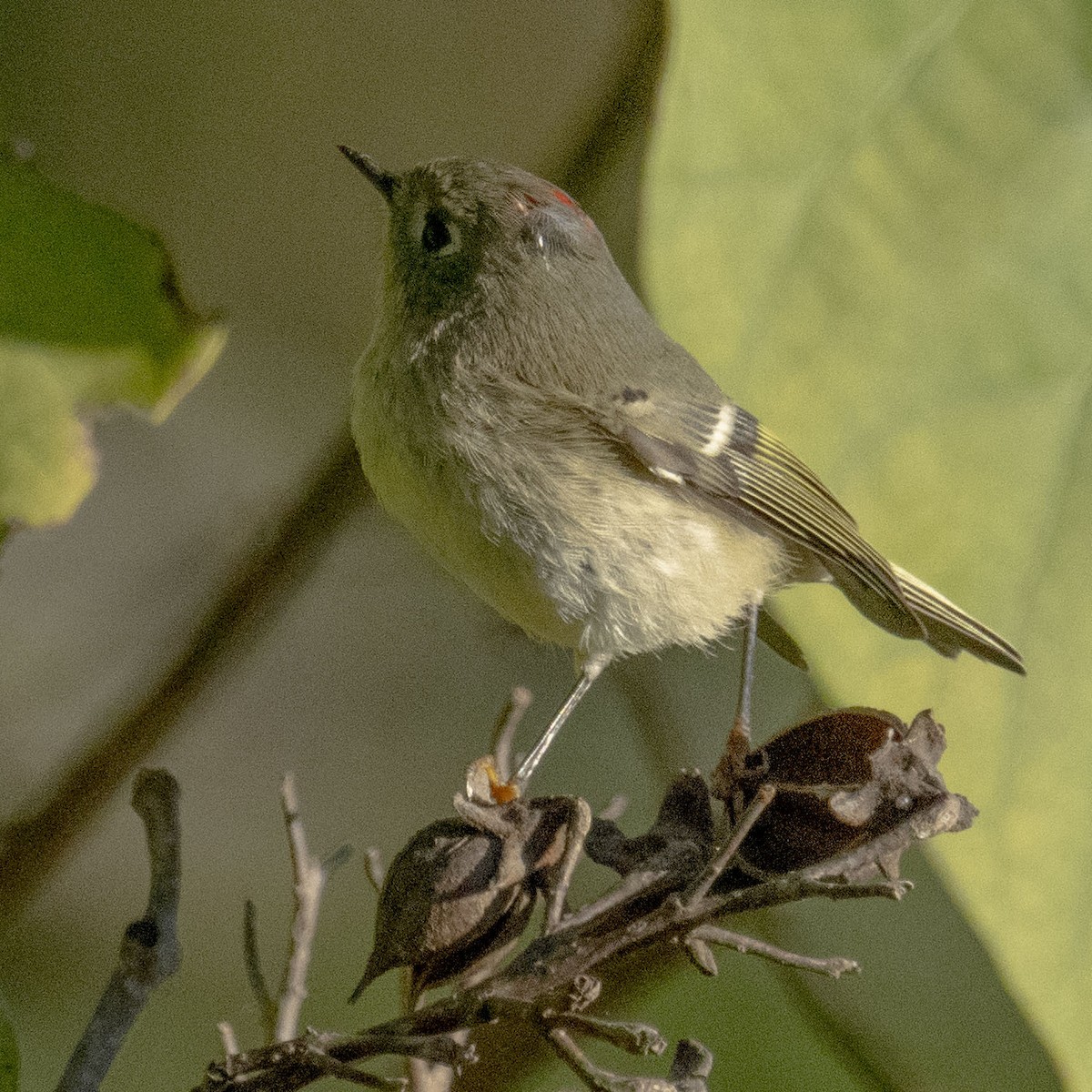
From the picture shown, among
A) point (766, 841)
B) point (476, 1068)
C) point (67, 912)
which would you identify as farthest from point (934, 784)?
point (67, 912)

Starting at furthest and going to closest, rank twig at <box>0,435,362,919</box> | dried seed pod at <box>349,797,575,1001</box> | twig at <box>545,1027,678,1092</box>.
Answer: twig at <box>0,435,362,919</box>
dried seed pod at <box>349,797,575,1001</box>
twig at <box>545,1027,678,1092</box>

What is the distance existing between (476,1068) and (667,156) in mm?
736

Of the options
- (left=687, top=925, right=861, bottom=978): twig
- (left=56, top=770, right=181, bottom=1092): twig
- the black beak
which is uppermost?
the black beak

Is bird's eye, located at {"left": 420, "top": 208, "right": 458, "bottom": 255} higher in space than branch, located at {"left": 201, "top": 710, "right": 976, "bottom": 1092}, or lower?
higher

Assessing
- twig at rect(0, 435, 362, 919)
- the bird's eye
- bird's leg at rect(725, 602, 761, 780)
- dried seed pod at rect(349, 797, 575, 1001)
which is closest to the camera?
dried seed pod at rect(349, 797, 575, 1001)

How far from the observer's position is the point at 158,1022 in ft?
5.06

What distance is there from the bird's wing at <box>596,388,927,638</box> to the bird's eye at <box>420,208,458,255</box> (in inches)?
7.5

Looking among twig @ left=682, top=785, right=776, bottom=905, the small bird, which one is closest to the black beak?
the small bird

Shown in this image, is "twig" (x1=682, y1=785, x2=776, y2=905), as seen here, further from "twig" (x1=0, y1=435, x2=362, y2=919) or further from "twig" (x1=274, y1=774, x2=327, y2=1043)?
"twig" (x1=0, y1=435, x2=362, y2=919)

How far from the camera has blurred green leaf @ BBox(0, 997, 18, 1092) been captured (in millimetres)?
742

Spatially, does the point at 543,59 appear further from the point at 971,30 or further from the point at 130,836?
the point at 130,836

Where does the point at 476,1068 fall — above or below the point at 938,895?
below

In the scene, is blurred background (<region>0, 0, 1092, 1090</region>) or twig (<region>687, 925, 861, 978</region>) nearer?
twig (<region>687, 925, 861, 978</region>)

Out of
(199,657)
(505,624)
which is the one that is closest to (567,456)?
(199,657)
